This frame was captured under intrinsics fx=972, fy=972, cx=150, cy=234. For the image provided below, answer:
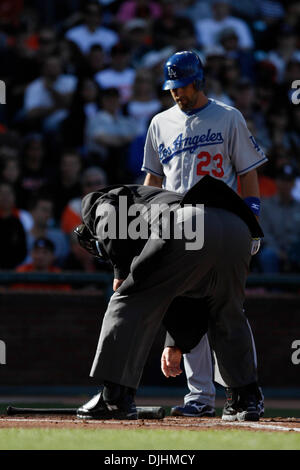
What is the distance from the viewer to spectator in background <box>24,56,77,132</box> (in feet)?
40.7

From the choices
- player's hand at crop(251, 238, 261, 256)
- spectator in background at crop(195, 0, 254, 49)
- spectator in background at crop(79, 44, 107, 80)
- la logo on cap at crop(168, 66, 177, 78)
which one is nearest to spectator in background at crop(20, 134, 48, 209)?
spectator in background at crop(79, 44, 107, 80)

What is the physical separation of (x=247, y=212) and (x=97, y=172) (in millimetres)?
5563

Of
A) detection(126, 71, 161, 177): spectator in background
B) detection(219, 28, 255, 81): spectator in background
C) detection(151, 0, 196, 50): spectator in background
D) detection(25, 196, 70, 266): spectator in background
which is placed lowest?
detection(25, 196, 70, 266): spectator in background

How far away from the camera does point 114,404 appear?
17.9 ft

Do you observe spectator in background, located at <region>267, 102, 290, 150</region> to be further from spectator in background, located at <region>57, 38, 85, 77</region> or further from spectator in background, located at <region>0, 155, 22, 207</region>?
spectator in background, located at <region>0, 155, 22, 207</region>

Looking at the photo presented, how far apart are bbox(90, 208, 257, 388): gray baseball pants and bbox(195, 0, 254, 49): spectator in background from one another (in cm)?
945

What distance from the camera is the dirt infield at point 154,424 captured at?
5.60m

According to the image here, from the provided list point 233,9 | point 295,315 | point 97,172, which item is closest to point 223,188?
point 295,315

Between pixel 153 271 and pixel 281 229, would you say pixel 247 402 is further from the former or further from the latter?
pixel 281 229

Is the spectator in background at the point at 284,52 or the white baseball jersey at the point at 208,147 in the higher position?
the spectator in background at the point at 284,52

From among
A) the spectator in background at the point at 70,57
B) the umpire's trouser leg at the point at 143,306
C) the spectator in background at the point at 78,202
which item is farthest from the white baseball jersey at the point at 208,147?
the spectator in background at the point at 70,57

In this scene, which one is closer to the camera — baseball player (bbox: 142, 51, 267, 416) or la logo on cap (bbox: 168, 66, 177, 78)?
la logo on cap (bbox: 168, 66, 177, 78)

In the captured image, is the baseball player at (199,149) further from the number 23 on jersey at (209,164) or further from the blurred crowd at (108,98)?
the blurred crowd at (108,98)

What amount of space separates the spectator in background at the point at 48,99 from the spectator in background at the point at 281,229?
9.93 ft
